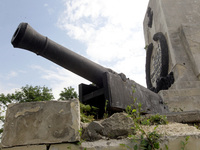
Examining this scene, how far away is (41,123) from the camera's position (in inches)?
72.1

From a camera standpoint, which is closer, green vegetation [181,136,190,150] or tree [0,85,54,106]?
green vegetation [181,136,190,150]

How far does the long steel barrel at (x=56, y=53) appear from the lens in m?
2.96

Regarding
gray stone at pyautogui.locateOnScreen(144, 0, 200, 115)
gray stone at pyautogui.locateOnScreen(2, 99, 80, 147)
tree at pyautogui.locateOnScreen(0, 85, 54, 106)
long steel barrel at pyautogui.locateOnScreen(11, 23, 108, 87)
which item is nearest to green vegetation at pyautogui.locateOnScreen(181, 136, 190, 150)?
gray stone at pyautogui.locateOnScreen(2, 99, 80, 147)

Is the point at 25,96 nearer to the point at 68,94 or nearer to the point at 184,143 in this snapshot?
the point at 68,94

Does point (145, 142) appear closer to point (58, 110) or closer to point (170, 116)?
point (58, 110)

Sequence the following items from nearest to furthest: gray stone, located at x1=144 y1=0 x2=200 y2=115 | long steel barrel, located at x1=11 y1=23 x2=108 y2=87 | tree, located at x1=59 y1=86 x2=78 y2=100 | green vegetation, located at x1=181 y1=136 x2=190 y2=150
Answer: green vegetation, located at x1=181 y1=136 x2=190 y2=150
long steel barrel, located at x1=11 y1=23 x2=108 y2=87
gray stone, located at x1=144 y1=0 x2=200 y2=115
tree, located at x1=59 y1=86 x2=78 y2=100

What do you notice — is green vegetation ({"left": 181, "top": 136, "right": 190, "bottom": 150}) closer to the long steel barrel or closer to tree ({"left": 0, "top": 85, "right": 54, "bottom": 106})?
the long steel barrel

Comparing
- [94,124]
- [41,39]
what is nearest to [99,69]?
[41,39]

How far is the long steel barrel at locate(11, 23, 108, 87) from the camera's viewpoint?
9.70 feet

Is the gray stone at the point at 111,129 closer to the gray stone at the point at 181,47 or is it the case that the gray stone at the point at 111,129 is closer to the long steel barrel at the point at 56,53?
the long steel barrel at the point at 56,53

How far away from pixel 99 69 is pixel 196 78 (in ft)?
16.6

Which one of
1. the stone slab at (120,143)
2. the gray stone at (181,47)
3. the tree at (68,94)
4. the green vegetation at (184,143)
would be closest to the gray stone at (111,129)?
the stone slab at (120,143)

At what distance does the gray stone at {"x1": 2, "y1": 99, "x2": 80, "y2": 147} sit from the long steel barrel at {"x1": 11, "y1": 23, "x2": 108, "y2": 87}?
4.65 ft

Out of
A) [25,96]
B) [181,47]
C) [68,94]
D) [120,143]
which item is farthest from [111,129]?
[25,96]
